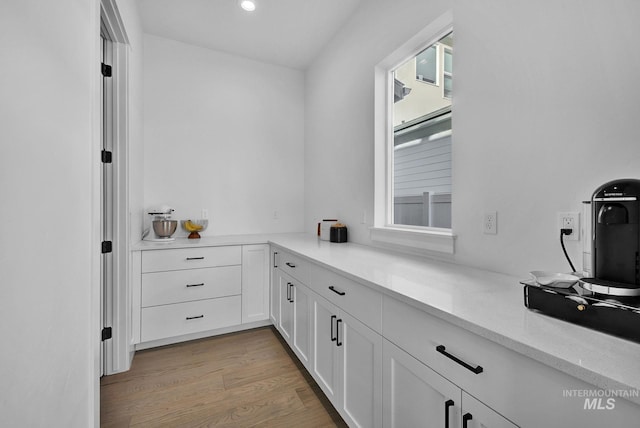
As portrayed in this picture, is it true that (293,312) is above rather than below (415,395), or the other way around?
below

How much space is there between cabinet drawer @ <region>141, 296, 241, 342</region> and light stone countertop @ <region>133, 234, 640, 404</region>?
4.38ft

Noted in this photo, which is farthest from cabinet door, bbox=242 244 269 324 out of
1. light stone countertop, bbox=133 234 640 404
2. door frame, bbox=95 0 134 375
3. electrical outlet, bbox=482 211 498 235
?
electrical outlet, bbox=482 211 498 235

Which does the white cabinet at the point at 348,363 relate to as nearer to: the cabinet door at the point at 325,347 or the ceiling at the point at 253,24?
the cabinet door at the point at 325,347

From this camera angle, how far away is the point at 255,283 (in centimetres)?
272

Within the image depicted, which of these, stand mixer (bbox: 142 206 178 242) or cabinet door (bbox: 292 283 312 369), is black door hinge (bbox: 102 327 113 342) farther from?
cabinet door (bbox: 292 283 312 369)

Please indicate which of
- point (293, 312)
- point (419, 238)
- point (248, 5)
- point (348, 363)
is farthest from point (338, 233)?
point (248, 5)

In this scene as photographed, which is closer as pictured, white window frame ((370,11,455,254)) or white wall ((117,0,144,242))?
white window frame ((370,11,455,254))

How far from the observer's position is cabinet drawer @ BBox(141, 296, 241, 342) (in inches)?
92.6

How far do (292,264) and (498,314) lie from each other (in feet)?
5.09

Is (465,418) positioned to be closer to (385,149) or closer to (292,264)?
(292,264)

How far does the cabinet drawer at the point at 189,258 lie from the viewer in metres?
2.35

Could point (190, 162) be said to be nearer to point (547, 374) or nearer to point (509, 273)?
point (509, 273)

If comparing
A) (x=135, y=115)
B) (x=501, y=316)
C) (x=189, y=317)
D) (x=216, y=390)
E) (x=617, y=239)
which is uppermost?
(x=135, y=115)

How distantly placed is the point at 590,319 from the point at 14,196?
4.69ft
